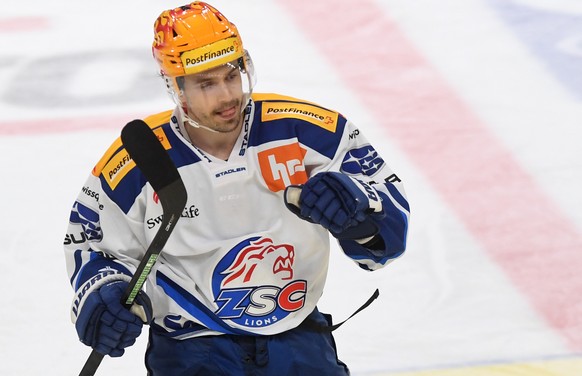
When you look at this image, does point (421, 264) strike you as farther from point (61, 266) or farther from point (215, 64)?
point (215, 64)

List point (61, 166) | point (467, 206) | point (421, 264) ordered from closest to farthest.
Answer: point (421, 264), point (467, 206), point (61, 166)

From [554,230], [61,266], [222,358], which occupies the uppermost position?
[222,358]

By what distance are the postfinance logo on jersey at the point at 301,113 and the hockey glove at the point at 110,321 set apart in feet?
1.70

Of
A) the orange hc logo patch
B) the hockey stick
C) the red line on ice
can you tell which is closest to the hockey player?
the orange hc logo patch

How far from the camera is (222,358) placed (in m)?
3.11

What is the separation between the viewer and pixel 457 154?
5047mm

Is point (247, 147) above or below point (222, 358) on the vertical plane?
above

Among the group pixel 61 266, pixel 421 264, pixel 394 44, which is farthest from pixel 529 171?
pixel 61 266

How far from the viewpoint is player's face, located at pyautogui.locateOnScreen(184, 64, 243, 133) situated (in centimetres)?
301

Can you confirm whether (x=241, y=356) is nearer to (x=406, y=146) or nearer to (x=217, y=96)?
(x=217, y=96)

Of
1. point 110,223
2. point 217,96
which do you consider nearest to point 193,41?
point 217,96

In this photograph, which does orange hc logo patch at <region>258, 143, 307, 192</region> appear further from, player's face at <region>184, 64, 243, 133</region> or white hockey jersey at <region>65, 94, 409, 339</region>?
player's face at <region>184, 64, 243, 133</region>

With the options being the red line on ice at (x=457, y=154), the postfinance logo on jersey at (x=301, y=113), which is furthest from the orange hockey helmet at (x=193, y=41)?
the red line on ice at (x=457, y=154)

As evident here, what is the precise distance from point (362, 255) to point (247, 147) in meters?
0.36
